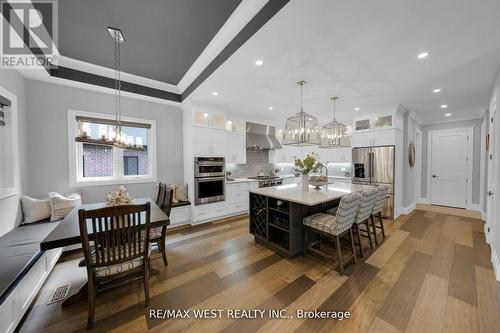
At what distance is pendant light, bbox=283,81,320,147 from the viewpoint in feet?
9.66

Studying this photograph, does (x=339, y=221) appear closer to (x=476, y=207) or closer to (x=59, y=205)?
(x=59, y=205)

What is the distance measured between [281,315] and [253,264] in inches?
33.5

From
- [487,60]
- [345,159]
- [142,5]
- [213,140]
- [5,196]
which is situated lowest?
[5,196]

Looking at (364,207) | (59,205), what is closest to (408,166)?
(364,207)

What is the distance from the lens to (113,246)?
165 centimetres

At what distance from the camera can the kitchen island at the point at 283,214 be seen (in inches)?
103

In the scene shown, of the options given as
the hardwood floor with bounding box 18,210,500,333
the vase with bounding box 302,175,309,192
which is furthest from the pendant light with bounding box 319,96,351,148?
the hardwood floor with bounding box 18,210,500,333

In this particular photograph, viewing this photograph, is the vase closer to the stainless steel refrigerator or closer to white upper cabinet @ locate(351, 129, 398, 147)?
the stainless steel refrigerator

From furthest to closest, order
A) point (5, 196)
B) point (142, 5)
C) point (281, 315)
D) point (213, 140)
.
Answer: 1. point (213, 140)
2. point (5, 196)
3. point (142, 5)
4. point (281, 315)

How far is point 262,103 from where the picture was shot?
13.5 feet

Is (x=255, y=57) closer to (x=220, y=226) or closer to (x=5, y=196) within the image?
(x=220, y=226)

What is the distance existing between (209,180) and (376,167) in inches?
158

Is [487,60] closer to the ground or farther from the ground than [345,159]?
farther from the ground

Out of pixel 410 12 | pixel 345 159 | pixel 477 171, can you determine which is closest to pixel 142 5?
pixel 410 12
